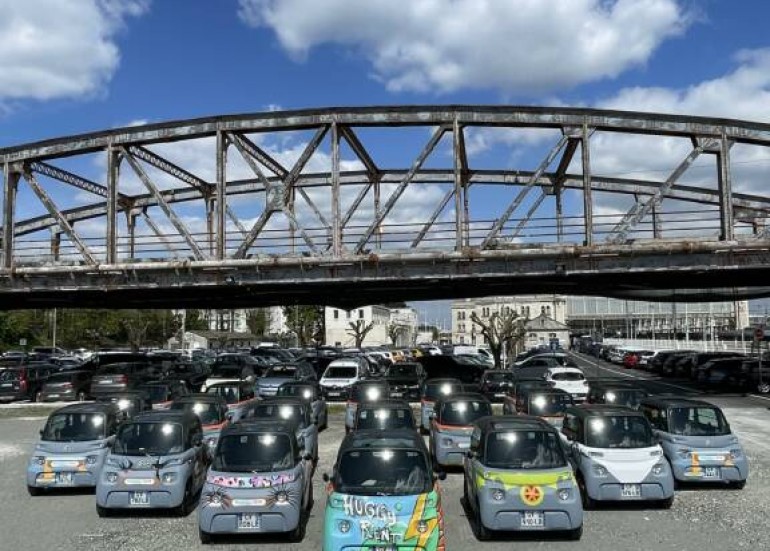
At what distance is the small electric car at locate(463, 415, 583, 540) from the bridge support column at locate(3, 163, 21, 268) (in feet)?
84.7

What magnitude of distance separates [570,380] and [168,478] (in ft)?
65.6

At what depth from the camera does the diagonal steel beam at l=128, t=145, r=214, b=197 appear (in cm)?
3066

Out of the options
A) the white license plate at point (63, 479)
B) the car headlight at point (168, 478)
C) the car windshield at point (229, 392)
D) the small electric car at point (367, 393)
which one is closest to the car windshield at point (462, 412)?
the small electric car at point (367, 393)

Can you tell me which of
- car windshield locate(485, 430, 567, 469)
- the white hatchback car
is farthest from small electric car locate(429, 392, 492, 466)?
the white hatchback car

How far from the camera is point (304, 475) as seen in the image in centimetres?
1159

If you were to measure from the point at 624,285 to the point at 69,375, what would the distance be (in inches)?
1005

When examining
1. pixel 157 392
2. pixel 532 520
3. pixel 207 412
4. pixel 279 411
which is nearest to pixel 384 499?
pixel 532 520

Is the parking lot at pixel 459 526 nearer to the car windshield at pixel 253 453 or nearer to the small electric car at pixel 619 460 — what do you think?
the small electric car at pixel 619 460

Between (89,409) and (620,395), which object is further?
(620,395)

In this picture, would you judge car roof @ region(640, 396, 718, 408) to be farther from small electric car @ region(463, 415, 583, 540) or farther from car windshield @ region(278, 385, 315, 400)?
car windshield @ region(278, 385, 315, 400)

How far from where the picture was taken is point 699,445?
13.9m

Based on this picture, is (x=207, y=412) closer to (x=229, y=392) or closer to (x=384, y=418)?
(x=384, y=418)

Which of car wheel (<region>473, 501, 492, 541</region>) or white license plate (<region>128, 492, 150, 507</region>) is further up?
white license plate (<region>128, 492, 150, 507</region>)

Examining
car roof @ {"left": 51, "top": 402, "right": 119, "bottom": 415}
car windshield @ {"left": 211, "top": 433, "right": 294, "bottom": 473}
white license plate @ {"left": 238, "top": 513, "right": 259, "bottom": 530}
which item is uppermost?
car roof @ {"left": 51, "top": 402, "right": 119, "bottom": 415}
